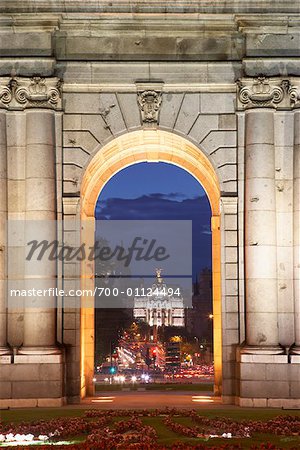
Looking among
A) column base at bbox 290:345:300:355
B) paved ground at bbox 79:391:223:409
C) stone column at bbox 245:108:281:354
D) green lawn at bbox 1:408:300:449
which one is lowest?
paved ground at bbox 79:391:223:409

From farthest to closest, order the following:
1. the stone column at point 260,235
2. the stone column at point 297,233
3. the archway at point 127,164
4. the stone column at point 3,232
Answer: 1. the archway at point 127,164
2. the stone column at point 297,233
3. the stone column at point 3,232
4. the stone column at point 260,235

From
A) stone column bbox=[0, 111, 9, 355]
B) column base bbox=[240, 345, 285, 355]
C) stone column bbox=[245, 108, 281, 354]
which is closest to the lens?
column base bbox=[240, 345, 285, 355]

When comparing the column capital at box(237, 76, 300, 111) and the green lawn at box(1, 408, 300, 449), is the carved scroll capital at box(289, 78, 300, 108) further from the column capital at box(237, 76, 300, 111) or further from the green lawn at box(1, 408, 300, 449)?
the green lawn at box(1, 408, 300, 449)

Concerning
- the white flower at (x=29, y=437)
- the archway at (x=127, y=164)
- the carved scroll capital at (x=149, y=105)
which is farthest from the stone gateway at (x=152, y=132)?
the white flower at (x=29, y=437)

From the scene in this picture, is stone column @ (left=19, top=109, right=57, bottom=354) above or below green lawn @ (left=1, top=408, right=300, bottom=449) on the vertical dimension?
above

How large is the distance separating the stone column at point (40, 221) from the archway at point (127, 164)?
2435 mm

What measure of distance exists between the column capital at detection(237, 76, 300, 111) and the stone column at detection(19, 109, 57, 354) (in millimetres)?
9004

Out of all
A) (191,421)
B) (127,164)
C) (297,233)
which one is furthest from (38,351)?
(127,164)

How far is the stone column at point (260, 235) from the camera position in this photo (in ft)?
133

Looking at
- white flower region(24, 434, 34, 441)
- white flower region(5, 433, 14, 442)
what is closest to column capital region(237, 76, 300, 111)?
white flower region(24, 434, 34, 441)

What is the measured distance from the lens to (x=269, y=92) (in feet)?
136

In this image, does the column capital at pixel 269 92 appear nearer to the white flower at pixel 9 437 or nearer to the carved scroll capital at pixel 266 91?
the carved scroll capital at pixel 266 91

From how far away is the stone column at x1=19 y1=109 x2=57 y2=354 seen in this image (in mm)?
40594

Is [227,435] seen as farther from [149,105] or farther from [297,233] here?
[149,105]
